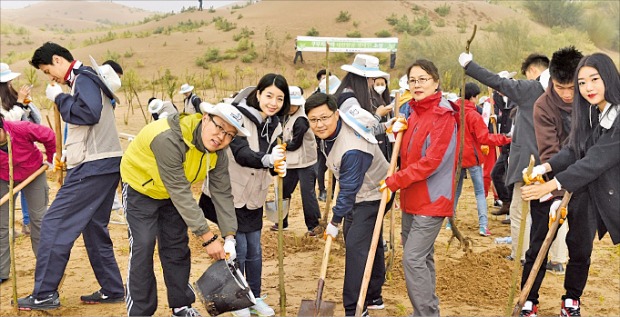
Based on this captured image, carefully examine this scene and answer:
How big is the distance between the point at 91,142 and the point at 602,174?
3429 millimetres

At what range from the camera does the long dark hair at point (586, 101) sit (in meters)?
3.50

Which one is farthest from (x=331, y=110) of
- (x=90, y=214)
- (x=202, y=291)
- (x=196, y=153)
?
(x=90, y=214)

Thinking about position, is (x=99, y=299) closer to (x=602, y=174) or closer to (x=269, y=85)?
(x=269, y=85)

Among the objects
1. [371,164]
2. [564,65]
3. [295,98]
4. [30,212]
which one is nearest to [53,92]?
[30,212]

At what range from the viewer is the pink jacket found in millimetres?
5230

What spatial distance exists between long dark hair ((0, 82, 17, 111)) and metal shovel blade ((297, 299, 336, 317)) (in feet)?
12.9

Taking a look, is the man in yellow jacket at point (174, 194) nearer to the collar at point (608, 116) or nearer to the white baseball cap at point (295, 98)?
the collar at point (608, 116)

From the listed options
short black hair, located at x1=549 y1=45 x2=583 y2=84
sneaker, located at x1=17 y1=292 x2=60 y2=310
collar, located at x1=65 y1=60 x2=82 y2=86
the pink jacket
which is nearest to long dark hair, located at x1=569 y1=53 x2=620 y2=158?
short black hair, located at x1=549 y1=45 x2=583 y2=84

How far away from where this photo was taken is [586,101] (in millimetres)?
3748

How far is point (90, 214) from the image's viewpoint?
15.3 feet

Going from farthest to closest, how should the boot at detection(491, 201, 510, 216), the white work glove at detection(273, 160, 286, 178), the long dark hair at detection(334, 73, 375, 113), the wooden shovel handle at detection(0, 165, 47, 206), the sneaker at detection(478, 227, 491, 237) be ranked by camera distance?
the boot at detection(491, 201, 510, 216) < the sneaker at detection(478, 227, 491, 237) < the long dark hair at detection(334, 73, 375, 113) < the wooden shovel handle at detection(0, 165, 47, 206) < the white work glove at detection(273, 160, 286, 178)

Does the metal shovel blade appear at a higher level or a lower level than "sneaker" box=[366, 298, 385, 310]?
higher

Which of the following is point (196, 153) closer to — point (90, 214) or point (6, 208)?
point (90, 214)

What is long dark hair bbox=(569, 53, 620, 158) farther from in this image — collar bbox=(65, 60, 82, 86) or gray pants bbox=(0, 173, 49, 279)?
gray pants bbox=(0, 173, 49, 279)
